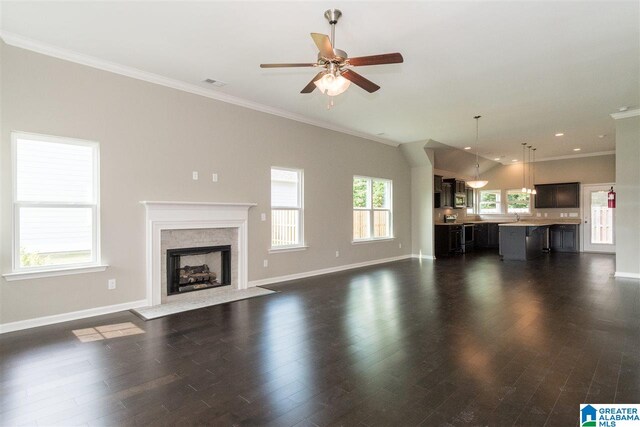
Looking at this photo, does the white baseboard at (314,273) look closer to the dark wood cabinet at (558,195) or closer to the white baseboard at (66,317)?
the white baseboard at (66,317)

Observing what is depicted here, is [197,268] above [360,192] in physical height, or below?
below

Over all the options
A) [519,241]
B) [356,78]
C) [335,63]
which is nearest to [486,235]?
[519,241]

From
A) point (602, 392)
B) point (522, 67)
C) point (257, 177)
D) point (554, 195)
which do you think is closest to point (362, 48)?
point (522, 67)

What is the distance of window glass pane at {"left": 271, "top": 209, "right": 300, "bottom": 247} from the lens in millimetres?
5855

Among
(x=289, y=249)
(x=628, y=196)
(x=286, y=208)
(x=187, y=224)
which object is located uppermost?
(x=628, y=196)

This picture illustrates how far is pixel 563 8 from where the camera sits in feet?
9.43

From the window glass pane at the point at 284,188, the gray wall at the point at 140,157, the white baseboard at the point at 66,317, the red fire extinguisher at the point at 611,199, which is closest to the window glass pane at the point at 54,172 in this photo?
the gray wall at the point at 140,157

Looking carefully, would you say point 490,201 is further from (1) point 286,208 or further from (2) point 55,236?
(2) point 55,236

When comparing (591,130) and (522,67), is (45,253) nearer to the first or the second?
(522,67)

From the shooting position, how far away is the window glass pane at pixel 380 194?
805 centimetres

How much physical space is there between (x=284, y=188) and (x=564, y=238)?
915 centimetres

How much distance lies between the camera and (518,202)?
Answer: 442 inches

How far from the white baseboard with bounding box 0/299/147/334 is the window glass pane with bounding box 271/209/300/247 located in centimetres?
231

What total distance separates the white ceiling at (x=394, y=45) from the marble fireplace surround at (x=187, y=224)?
5.67 ft
